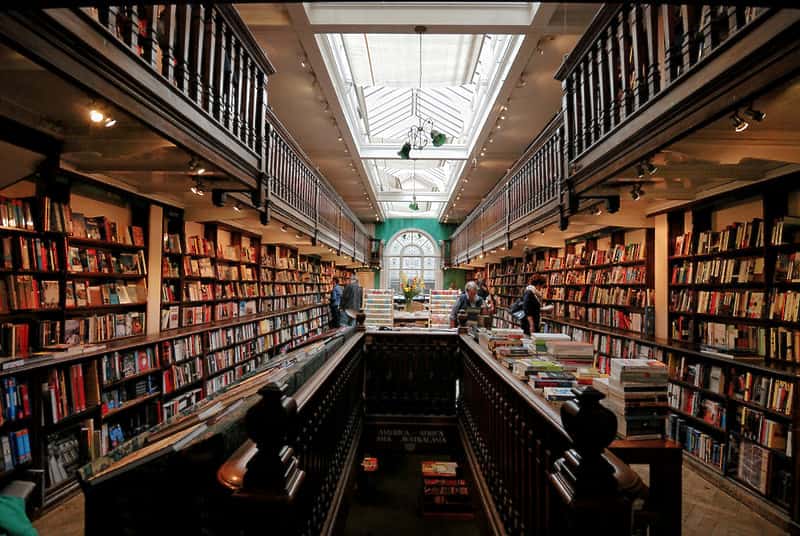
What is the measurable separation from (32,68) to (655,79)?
141 inches

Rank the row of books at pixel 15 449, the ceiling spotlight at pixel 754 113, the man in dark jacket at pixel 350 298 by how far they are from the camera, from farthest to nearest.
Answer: the man in dark jacket at pixel 350 298
the row of books at pixel 15 449
the ceiling spotlight at pixel 754 113

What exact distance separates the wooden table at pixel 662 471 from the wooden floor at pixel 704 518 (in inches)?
71.7

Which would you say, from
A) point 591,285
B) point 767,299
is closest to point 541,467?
point 767,299

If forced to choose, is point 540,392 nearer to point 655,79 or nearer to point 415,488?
point 655,79

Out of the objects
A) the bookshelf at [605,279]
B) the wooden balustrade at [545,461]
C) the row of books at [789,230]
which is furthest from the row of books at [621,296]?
the wooden balustrade at [545,461]

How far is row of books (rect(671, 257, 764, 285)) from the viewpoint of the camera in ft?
13.0

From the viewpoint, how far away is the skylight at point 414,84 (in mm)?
5945

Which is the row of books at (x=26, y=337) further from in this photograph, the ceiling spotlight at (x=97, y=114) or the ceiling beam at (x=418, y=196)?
the ceiling beam at (x=418, y=196)

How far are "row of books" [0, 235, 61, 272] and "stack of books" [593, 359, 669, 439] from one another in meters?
4.23

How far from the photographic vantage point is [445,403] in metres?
4.86

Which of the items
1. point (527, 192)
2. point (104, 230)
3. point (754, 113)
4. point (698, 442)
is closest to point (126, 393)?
point (104, 230)

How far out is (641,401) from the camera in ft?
6.32

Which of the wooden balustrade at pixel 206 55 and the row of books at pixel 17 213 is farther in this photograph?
the row of books at pixel 17 213

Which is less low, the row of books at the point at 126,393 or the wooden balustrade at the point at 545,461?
the wooden balustrade at the point at 545,461
